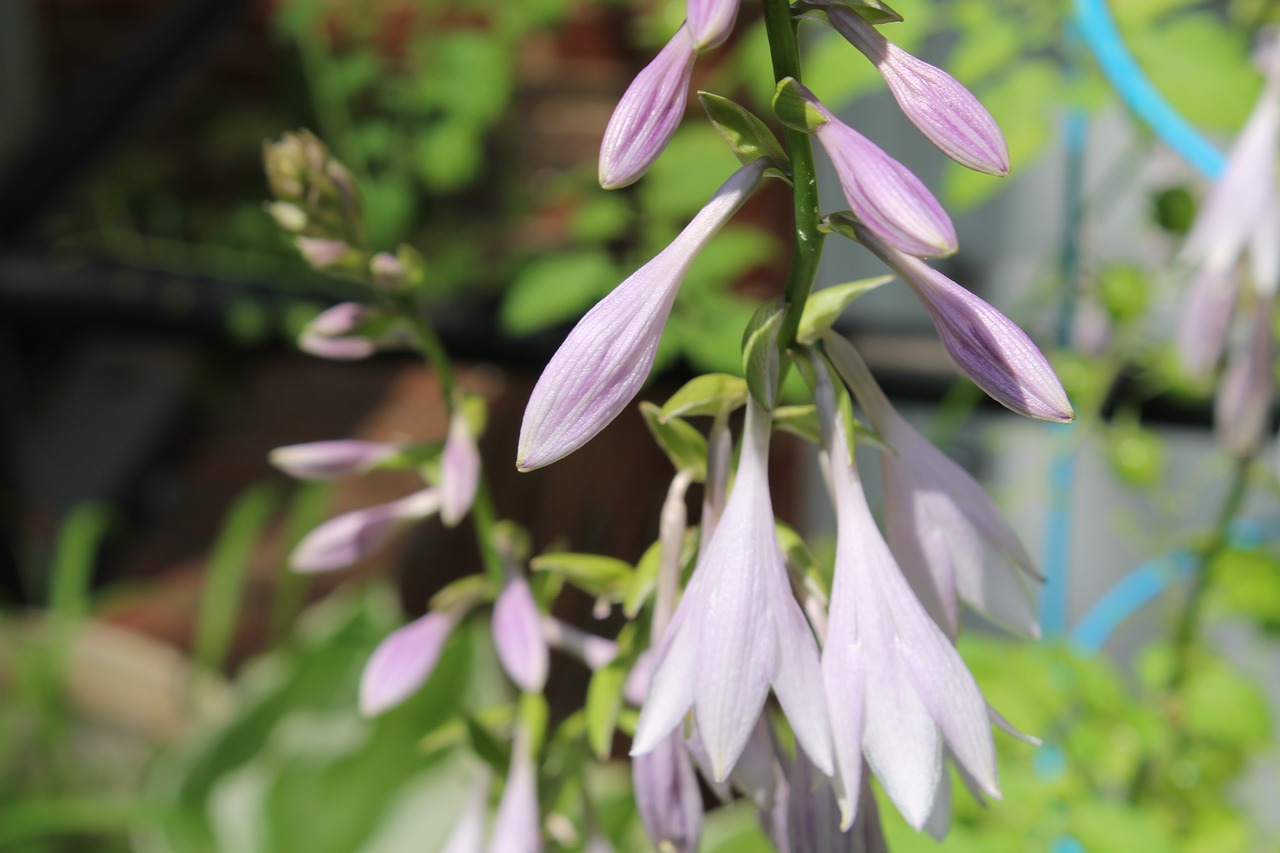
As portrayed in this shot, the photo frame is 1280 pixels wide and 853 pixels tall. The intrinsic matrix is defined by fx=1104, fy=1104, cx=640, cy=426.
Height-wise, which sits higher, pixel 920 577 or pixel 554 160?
pixel 920 577

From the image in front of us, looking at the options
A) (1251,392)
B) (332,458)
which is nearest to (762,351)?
(332,458)

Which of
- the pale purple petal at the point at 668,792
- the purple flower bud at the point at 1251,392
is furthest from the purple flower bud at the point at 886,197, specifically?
the purple flower bud at the point at 1251,392

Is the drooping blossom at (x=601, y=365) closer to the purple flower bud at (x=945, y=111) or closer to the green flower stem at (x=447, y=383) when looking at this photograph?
the purple flower bud at (x=945, y=111)

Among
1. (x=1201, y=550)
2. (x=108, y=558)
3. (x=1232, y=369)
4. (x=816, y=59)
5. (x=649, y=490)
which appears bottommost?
(x=108, y=558)

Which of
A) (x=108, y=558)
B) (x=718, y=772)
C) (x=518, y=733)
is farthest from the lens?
(x=108, y=558)

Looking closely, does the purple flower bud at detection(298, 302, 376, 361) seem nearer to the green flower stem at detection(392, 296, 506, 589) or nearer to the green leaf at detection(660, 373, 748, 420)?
the green flower stem at detection(392, 296, 506, 589)

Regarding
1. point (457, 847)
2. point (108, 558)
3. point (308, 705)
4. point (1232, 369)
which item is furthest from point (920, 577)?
point (108, 558)

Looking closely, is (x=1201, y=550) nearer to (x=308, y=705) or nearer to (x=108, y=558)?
(x=308, y=705)

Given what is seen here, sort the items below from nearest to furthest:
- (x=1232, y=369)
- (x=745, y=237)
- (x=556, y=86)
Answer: (x=1232, y=369) → (x=745, y=237) → (x=556, y=86)

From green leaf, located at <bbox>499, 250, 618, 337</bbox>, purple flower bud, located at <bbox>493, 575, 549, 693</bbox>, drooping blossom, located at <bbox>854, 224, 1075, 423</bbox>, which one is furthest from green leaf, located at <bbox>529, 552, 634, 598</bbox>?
green leaf, located at <bbox>499, 250, 618, 337</bbox>
